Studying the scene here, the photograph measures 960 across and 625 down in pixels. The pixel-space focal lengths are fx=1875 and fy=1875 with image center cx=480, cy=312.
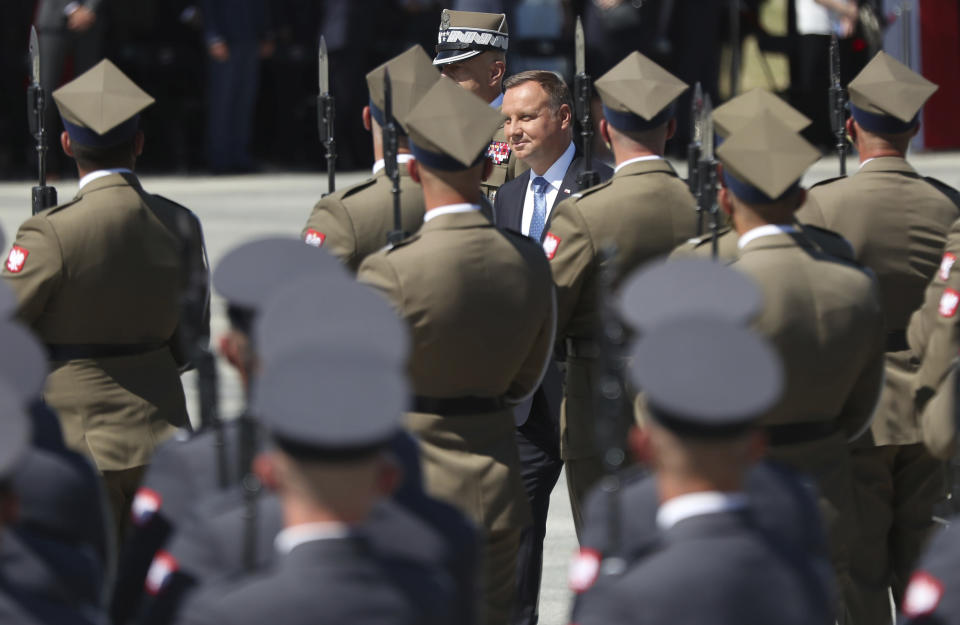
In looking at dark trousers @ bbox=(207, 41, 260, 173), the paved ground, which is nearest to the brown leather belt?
the paved ground

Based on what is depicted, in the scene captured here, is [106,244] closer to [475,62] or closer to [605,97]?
[605,97]

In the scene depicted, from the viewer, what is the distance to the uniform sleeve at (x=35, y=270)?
16.0 ft

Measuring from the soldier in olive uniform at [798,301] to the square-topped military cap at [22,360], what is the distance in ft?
5.56

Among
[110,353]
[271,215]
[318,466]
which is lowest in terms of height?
[271,215]

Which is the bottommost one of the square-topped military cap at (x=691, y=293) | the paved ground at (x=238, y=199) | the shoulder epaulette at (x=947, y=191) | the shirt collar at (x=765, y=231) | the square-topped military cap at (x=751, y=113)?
the paved ground at (x=238, y=199)

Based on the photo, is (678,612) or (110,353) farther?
(110,353)

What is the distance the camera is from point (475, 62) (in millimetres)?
6500

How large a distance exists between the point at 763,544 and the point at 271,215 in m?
9.37

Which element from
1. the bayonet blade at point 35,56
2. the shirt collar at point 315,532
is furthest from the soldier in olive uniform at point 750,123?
the bayonet blade at point 35,56

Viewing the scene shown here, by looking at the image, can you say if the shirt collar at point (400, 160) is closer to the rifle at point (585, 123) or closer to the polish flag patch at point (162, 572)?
the rifle at point (585, 123)

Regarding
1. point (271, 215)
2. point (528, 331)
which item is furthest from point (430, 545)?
point (271, 215)

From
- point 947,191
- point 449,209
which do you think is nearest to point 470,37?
point 947,191

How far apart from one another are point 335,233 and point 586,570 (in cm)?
244

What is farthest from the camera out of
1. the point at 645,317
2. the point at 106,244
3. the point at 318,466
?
the point at 106,244
